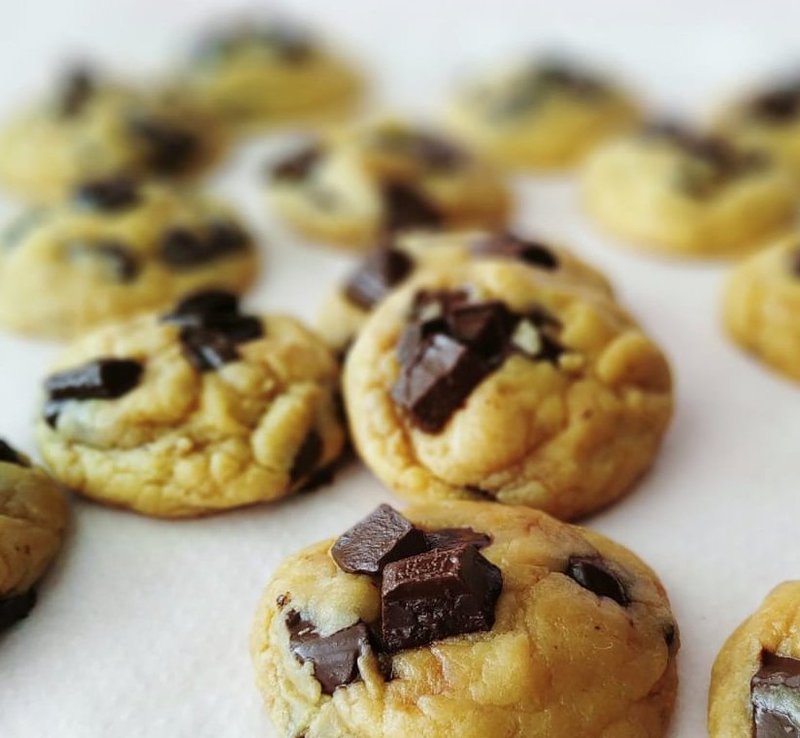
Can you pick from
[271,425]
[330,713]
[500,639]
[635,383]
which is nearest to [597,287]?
[635,383]

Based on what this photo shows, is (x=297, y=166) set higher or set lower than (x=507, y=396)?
lower

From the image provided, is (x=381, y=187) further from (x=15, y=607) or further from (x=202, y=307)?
(x=15, y=607)

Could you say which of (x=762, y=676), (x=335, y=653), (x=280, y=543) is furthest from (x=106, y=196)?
(x=762, y=676)

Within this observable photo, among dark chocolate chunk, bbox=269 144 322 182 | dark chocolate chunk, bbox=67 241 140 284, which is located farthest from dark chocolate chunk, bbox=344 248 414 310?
dark chocolate chunk, bbox=269 144 322 182

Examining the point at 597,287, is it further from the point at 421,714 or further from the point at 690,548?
the point at 421,714

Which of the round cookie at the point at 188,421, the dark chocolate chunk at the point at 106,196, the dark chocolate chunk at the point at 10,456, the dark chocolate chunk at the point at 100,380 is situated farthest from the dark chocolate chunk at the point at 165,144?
the dark chocolate chunk at the point at 10,456

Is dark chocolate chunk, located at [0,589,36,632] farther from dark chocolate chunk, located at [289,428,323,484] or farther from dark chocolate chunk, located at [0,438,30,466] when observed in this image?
dark chocolate chunk, located at [289,428,323,484]
